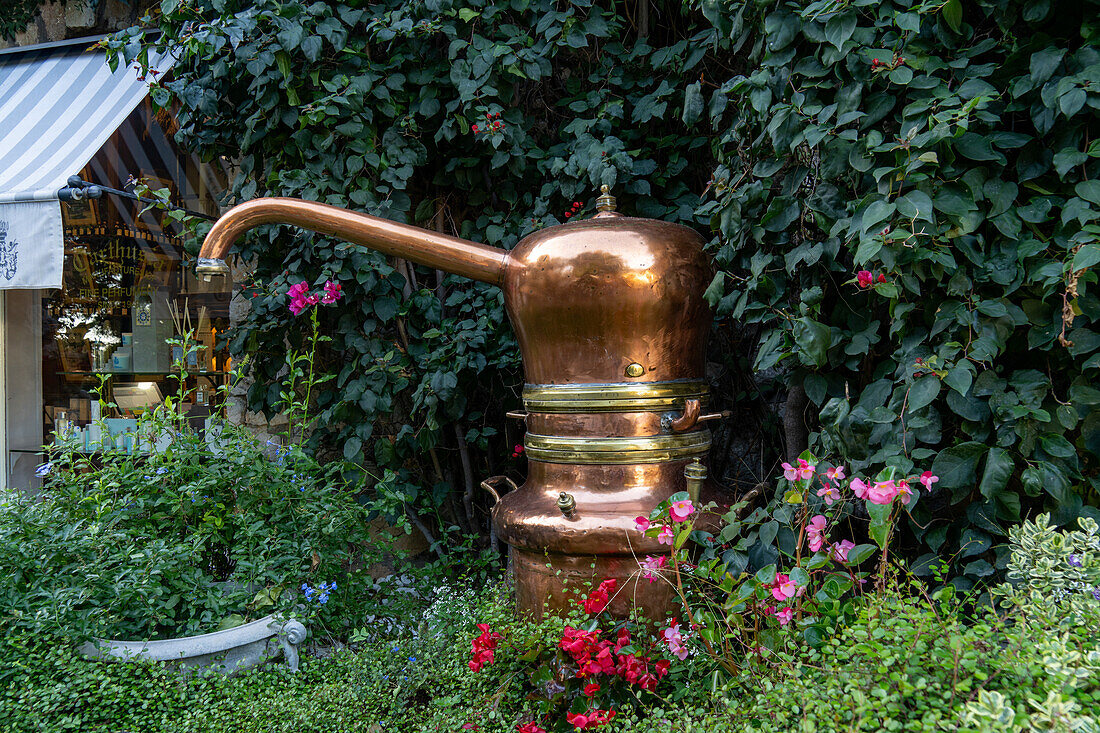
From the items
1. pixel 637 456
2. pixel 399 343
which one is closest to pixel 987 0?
pixel 637 456

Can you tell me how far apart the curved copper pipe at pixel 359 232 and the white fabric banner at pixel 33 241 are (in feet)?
4.99

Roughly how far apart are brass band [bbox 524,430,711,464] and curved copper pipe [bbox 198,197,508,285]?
49 cm

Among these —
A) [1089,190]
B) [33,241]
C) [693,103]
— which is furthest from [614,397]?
[33,241]

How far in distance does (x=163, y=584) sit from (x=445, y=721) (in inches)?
37.7

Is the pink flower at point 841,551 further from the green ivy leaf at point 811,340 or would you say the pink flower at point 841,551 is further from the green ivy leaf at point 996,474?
the green ivy leaf at point 811,340

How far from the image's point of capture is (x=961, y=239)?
1509 millimetres

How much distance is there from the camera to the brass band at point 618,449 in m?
1.93

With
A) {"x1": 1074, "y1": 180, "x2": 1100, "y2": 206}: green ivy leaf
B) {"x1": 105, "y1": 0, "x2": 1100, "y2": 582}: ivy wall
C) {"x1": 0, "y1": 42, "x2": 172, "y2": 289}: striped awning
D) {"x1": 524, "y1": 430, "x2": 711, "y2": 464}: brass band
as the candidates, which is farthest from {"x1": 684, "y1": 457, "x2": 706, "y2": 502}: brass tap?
{"x1": 0, "y1": 42, "x2": 172, "y2": 289}: striped awning

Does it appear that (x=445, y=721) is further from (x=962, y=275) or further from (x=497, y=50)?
(x=497, y=50)

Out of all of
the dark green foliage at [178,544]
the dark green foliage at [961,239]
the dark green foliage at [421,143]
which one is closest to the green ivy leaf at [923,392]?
the dark green foliage at [961,239]

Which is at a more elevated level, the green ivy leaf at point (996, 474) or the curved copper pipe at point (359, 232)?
the curved copper pipe at point (359, 232)

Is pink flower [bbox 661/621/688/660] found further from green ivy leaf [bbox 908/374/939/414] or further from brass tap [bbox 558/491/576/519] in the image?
green ivy leaf [bbox 908/374/939/414]

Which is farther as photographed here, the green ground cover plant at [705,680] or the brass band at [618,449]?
the brass band at [618,449]

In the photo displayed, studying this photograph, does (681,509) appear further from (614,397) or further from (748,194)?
(748,194)
